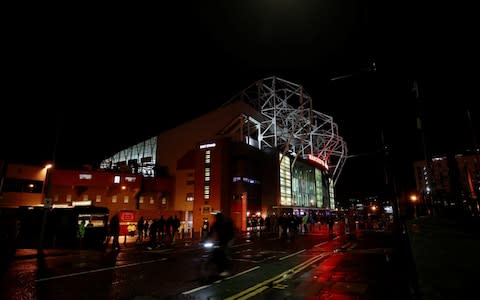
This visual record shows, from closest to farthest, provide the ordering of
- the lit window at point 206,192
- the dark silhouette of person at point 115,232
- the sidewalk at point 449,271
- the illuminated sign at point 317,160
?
the sidewalk at point 449,271 < the dark silhouette of person at point 115,232 < the lit window at point 206,192 < the illuminated sign at point 317,160

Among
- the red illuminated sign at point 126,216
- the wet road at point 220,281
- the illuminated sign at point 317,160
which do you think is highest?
the illuminated sign at point 317,160

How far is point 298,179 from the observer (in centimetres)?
7794

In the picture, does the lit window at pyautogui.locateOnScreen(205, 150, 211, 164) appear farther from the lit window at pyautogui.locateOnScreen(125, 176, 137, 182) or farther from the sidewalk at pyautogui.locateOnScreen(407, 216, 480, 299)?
the sidewalk at pyautogui.locateOnScreen(407, 216, 480, 299)

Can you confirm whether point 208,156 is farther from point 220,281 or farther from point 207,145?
point 220,281

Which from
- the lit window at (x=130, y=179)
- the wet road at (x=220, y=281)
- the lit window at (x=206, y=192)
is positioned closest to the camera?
the wet road at (x=220, y=281)

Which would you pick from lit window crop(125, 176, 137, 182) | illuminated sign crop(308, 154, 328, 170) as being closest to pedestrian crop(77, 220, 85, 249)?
lit window crop(125, 176, 137, 182)

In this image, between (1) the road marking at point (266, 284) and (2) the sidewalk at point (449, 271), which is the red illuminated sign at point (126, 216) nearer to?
(1) the road marking at point (266, 284)

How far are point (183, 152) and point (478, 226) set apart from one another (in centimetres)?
5684

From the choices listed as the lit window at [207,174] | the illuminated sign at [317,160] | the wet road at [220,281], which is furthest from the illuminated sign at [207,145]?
the wet road at [220,281]

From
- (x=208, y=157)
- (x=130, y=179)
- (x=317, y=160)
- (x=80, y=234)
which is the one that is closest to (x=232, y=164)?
(x=208, y=157)

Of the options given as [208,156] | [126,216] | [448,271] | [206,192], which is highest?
[208,156]

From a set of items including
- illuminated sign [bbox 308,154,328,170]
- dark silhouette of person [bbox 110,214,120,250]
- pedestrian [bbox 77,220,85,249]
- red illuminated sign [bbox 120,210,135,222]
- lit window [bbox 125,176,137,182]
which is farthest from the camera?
illuminated sign [bbox 308,154,328,170]

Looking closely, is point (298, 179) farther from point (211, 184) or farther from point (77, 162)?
point (77, 162)

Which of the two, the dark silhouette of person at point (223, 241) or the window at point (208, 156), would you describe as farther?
the window at point (208, 156)
